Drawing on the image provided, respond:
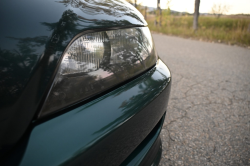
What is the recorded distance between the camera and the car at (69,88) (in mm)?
428

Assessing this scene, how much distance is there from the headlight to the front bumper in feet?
0.14

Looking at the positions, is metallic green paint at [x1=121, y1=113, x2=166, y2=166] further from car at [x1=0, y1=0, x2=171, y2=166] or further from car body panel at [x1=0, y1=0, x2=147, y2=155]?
car body panel at [x1=0, y1=0, x2=147, y2=155]

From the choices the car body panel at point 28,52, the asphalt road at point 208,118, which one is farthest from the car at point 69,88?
the asphalt road at point 208,118

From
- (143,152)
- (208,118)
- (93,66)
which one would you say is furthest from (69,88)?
(208,118)

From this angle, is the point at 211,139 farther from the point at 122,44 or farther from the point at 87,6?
the point at 87,6

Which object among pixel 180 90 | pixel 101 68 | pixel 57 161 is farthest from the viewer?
pixel 180 90

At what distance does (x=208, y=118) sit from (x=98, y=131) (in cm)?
160

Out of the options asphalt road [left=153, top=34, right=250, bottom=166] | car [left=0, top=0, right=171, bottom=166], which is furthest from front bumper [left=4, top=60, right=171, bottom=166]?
asphalt road [left=153, top=34, right=250, bottom=166]

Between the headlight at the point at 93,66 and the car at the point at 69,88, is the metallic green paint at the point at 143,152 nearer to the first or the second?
the car at the point at 69,88

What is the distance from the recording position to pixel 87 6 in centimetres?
64

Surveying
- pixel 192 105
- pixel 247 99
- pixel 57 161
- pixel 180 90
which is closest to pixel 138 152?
pixel 57 161

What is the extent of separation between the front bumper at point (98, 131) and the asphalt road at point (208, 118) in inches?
28.9

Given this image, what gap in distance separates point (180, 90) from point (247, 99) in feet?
2.85

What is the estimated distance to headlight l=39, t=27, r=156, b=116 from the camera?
0.52 metres
